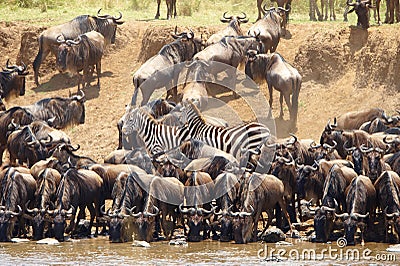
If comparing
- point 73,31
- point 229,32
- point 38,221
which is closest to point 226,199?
point 38,221

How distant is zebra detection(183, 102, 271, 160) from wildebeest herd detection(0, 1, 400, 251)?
2cm

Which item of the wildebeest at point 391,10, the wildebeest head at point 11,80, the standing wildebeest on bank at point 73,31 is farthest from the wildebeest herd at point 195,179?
the wildebeest at point 391,10

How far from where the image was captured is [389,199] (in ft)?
58.0

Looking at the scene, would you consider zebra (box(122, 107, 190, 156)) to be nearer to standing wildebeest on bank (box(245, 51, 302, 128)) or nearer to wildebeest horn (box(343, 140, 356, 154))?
wildebeest horn (box(343, 140, 356, 154))

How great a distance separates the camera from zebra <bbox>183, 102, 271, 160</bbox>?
68.1ft

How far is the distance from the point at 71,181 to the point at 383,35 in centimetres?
968

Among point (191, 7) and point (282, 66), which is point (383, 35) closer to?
point (282, 66)

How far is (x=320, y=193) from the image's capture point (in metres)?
19.1

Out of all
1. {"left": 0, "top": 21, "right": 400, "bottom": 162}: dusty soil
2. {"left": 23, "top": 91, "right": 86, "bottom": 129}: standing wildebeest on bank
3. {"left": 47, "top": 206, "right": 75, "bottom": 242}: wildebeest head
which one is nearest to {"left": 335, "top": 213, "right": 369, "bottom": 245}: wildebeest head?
{"left": 47, "top": 206, "right": 75, "bottom": 242}: wildebeest head

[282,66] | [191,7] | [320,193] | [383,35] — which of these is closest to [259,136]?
[320,193]

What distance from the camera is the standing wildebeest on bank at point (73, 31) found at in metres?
27.2

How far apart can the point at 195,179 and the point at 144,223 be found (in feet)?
3.82

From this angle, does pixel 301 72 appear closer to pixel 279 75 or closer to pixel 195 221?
pixel 279 75

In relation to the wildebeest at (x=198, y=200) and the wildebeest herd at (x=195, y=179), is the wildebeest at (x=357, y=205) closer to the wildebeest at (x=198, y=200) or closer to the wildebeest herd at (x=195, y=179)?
the wildebeest herd at (x=195, y=179)
